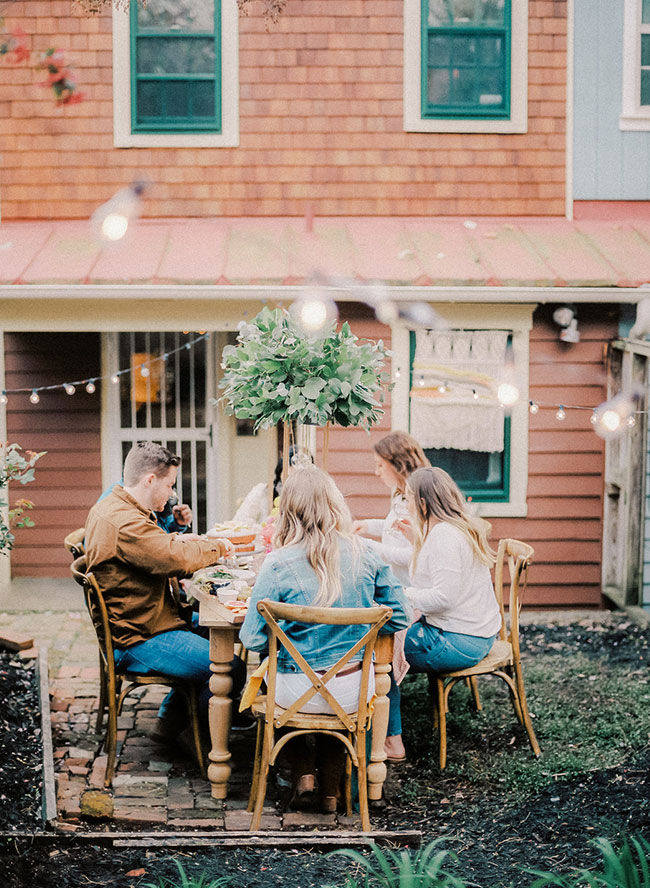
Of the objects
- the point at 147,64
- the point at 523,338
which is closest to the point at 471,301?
the point at 523,338

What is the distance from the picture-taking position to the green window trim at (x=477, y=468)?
309 inches

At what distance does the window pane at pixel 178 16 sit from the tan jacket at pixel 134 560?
4586 mm

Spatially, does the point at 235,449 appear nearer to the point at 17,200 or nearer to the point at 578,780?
the point at 17,200

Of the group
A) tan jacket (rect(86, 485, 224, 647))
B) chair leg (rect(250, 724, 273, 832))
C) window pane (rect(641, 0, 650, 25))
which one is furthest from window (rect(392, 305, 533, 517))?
chair leg (rect(250, 724, 273, 832))

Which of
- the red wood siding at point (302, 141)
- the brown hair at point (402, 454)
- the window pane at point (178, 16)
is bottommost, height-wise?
the brown hair at point (402, 454)

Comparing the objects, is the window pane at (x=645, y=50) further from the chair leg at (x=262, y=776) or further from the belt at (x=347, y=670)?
the chair leg at (x=262, y=776)

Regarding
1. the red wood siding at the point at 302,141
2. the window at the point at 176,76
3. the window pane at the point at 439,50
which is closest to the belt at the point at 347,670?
the red wood siding at the point at 302,141

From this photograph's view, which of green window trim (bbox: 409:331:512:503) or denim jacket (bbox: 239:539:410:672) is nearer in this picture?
denim jacket (bbox: 239:539:410:672)

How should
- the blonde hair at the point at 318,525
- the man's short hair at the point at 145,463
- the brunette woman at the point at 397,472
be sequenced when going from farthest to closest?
the brunette woman at the point at 397,472
the man's short hair at the point at 145,463
the blonde hair at the point at 318,525

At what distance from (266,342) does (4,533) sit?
5.80ft

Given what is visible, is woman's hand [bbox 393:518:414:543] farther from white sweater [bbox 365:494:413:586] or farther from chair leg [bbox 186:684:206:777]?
chair leg [bbox 186:684:206:777]

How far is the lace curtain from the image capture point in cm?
769

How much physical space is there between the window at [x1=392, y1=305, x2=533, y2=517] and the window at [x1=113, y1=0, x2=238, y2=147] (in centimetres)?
222

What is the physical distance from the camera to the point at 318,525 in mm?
4098
